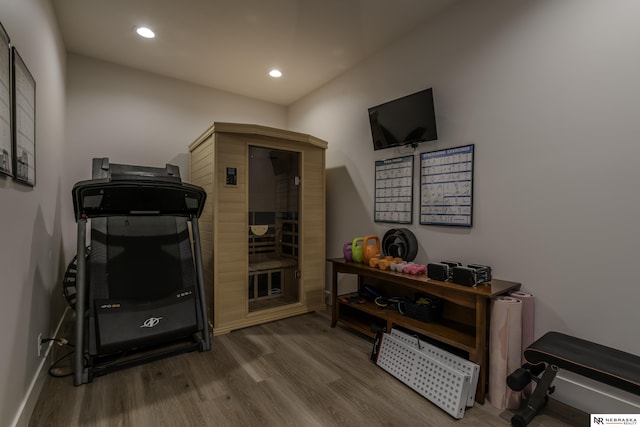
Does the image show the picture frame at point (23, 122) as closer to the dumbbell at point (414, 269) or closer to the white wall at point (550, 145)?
the dumbbell at point (414, 269)

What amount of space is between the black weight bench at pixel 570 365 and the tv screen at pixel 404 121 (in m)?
1.69

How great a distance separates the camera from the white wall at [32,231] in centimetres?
144

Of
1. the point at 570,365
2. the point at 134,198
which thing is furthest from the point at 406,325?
the point at 134,198

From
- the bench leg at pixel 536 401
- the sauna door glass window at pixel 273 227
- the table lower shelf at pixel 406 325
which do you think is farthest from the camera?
the sauna door glass window at pixel 273 227

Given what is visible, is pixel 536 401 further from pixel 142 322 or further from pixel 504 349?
pixel 142 322

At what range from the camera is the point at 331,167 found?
3883 mm

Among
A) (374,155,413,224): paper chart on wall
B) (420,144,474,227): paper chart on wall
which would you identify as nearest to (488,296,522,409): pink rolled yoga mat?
(420,144,474,227): paper chart on wall

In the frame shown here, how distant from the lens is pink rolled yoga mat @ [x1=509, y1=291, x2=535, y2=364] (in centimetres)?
199

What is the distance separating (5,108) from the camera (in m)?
1.42

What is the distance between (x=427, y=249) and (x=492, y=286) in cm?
73

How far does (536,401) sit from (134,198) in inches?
121

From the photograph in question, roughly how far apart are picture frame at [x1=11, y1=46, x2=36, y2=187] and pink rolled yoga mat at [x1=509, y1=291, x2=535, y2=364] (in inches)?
119

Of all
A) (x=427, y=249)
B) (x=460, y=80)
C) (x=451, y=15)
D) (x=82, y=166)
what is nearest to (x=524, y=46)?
(x=460, y=80)

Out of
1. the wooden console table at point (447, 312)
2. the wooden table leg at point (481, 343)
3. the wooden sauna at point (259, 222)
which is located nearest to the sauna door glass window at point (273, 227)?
the wooden sauna at point (259, 222)
